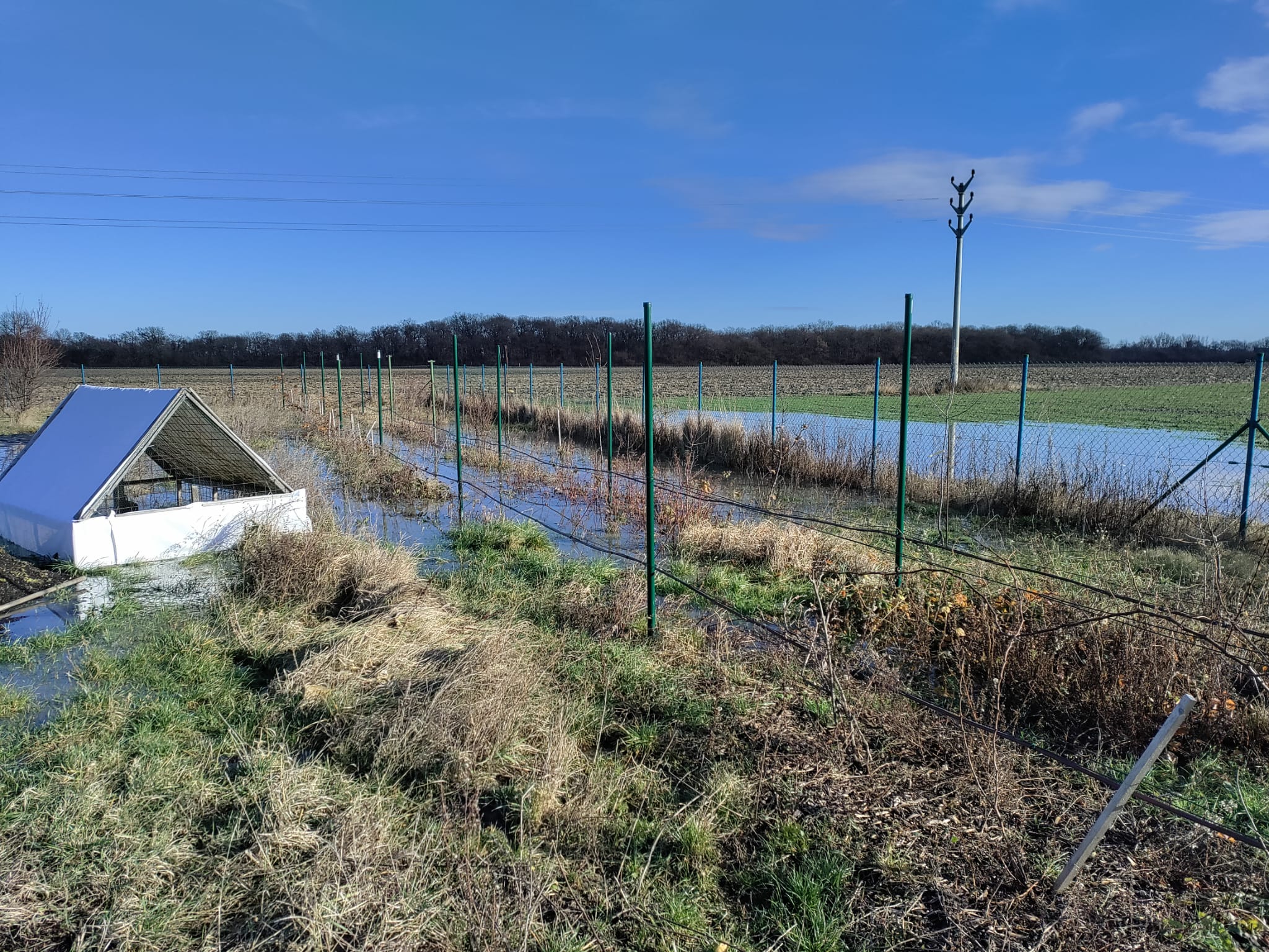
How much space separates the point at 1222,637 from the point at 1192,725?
59 cm

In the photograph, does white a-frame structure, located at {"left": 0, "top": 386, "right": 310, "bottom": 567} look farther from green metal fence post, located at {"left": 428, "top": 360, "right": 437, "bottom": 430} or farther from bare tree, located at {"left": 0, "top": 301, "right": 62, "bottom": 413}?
bare tree, located at {"left": 0, "top": 301, "right": 62, "bottom": 413}

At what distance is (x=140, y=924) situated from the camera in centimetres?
279

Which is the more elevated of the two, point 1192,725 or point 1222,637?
point 1222,637

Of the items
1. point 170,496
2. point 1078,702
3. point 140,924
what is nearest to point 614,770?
point 140,924

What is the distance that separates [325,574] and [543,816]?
162 inches

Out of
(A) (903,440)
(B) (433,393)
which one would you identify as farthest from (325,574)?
(B) (433,393)

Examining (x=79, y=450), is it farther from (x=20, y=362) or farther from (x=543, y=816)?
(x=20, y=362)

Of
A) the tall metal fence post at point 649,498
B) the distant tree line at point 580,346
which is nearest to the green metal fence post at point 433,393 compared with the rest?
the tall metal fence post at point 649,498

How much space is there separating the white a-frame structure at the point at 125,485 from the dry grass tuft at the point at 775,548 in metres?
4.31

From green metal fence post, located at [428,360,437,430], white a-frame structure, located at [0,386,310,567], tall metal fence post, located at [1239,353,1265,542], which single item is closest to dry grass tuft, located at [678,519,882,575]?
white a-frame structure, located at [0,386,310,567]

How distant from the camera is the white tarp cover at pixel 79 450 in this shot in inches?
322

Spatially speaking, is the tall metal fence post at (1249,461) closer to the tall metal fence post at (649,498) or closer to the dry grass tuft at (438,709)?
the tall metal fence post at (649,498)

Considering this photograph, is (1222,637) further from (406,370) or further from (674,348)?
(674,348)

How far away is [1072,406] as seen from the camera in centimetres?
2752
